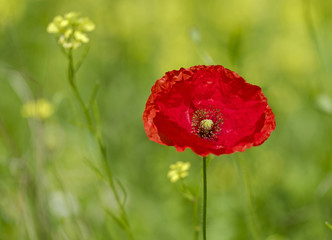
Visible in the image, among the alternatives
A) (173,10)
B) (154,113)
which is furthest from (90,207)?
(173,10)

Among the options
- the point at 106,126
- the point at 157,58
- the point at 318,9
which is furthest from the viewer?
the point at 318,9

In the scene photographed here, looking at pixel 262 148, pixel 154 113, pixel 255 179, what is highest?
pixel 262 148

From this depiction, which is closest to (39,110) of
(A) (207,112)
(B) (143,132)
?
(A) (207,112)

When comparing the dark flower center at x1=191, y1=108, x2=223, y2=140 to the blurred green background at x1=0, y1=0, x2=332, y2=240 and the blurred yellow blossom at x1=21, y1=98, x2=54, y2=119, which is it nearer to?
the blurred green background at x1=0, y1=0, x2=332, y2=240

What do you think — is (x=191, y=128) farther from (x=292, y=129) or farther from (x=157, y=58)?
(x=157, y=58)

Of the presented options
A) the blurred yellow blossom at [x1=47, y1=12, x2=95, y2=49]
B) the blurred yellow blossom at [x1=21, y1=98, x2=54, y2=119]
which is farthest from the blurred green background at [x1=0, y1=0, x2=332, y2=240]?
the blurred yellow blossom at [x1=47, y1=12, x2=95, y2=49]

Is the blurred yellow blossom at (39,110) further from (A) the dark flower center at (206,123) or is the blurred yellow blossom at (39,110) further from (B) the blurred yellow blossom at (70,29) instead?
(A) the dark flower center at (206,123)

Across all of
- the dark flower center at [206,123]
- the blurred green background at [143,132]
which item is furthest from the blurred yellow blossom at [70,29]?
the dark flower center at [206,123]
